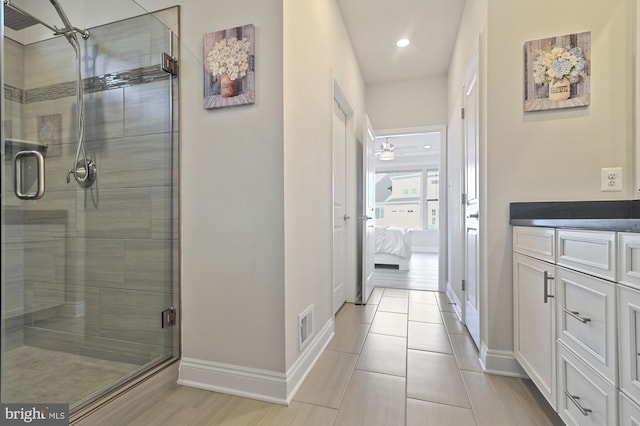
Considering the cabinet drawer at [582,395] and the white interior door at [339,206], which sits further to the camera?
the white interior door at [339,206]

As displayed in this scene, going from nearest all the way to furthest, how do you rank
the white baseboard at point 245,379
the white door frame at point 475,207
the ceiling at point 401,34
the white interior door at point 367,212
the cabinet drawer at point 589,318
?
the cabinet drawer at point 589,318
the white baseboard at point 245,379
the white door frame at point 475,207
the ceiling at point 401,34
the white interior door at point 367,212

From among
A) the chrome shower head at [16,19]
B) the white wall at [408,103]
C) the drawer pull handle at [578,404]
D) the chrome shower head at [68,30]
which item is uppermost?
the white wall at [408,103]

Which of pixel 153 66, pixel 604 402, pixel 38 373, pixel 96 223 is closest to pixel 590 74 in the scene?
pixel 604 402

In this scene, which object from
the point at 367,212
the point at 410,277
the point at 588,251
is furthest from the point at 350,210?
the point at 588,251

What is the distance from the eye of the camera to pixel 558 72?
5.26ft

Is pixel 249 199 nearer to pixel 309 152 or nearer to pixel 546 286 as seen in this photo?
pixel 309 152

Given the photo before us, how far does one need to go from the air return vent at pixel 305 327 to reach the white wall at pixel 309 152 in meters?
0.05

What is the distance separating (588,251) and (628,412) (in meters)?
0.48

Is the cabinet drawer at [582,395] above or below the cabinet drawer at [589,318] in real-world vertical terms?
below

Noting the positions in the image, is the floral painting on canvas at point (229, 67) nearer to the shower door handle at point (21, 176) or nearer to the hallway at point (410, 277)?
the shower door handle at point (21, 176)

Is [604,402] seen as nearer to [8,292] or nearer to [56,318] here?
[8,292]

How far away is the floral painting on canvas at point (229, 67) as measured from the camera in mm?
1500

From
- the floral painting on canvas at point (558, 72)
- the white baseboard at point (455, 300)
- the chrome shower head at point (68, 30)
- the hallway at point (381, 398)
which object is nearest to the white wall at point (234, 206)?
the hallway at point (381, 398)

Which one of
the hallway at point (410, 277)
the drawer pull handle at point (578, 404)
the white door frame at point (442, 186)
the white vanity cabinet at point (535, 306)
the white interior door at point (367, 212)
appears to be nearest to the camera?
the drawer pull handle at point (578, 404)
